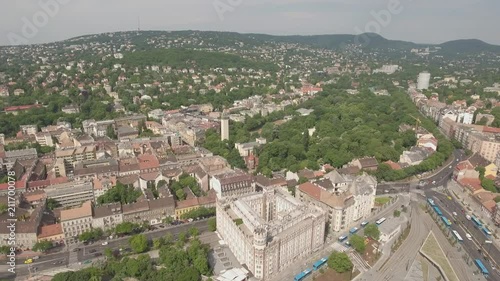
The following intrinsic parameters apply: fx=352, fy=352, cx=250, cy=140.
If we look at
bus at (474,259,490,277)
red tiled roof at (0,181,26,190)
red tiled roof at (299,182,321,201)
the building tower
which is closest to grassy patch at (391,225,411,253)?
bus at (474,259,490,277)

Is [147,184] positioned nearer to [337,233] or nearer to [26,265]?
[26,265]

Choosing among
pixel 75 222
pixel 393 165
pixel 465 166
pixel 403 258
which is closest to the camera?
pixel 403 258

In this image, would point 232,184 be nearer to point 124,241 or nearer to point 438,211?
point 124,241

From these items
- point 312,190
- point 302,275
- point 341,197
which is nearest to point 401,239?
point 341,197

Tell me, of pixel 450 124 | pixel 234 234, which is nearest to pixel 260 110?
pixel 450 124

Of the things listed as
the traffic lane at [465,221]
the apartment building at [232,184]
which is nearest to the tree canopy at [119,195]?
the apartment building at [232,184]
